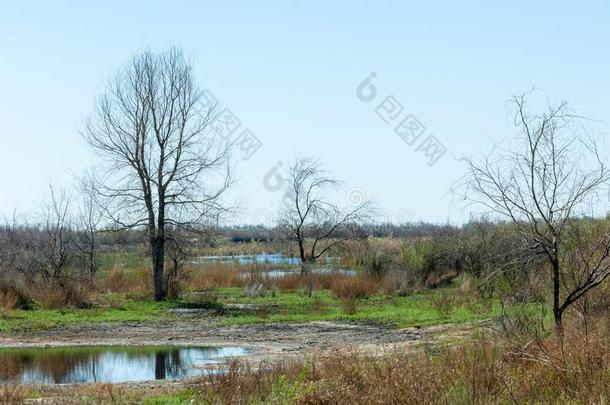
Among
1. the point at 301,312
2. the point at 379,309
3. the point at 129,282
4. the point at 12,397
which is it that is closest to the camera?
the point at 12,397

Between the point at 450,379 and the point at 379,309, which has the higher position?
the point at 379,309

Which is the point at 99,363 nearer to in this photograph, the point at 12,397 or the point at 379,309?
the point at 12,397

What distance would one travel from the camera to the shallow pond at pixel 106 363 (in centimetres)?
1712

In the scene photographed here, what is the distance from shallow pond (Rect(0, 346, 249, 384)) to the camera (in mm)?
17125

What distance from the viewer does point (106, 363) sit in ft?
63.1

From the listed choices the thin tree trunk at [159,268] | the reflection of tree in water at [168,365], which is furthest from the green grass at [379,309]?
the reflection of tree in water at [168,365]

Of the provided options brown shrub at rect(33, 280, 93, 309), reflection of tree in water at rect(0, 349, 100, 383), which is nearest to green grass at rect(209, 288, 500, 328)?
brown shrub at rect(33, 280, 93, 309)

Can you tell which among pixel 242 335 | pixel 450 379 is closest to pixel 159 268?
Result: pixel 242 335

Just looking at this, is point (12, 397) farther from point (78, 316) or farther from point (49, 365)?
point (78, 316)

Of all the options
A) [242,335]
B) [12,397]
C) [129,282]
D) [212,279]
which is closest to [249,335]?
[242,335]

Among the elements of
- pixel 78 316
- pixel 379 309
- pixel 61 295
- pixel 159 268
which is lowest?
pixel 379 309

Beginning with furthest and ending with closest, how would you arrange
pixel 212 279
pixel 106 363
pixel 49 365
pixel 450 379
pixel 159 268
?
pixel 212 279
pixel 159 268
pixel 106 363
pixel 49 365
pixel 450 379

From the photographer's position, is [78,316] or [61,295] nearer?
[78,316]

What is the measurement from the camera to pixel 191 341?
893 inches
